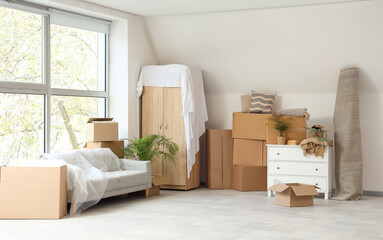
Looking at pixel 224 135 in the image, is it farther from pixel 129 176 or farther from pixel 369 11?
pixel 369 11

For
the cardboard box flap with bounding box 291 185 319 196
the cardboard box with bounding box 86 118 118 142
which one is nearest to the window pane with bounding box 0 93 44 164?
the cardboard box with bounding box 86 118 118 142

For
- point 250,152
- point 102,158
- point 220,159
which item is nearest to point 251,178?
point 250,152

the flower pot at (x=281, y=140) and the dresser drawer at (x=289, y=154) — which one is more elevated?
the flower pot at (x=281, y=140)

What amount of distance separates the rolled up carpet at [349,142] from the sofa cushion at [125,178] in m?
2.60

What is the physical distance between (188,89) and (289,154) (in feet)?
5.70

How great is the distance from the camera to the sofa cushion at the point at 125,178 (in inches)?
248

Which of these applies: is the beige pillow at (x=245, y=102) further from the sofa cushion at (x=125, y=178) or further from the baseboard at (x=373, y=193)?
the baseboard at (x=373, y=193)

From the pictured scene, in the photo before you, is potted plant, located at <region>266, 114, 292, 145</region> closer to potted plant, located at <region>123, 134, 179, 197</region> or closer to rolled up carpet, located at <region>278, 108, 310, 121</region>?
rolled up carpet, located at <region>278, 108, 310, 121</region>

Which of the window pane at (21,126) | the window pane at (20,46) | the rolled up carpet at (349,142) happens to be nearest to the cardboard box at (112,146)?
the window pane at (21,126)

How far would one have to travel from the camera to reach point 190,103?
Result: 7621mm

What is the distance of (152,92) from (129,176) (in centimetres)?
173

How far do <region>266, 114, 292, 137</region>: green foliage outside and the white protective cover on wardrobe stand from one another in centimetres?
113

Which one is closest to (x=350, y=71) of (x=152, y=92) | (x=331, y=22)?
(x=331, y=22)

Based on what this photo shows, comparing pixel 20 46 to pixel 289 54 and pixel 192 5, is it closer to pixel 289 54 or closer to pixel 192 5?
pixel 192 5
